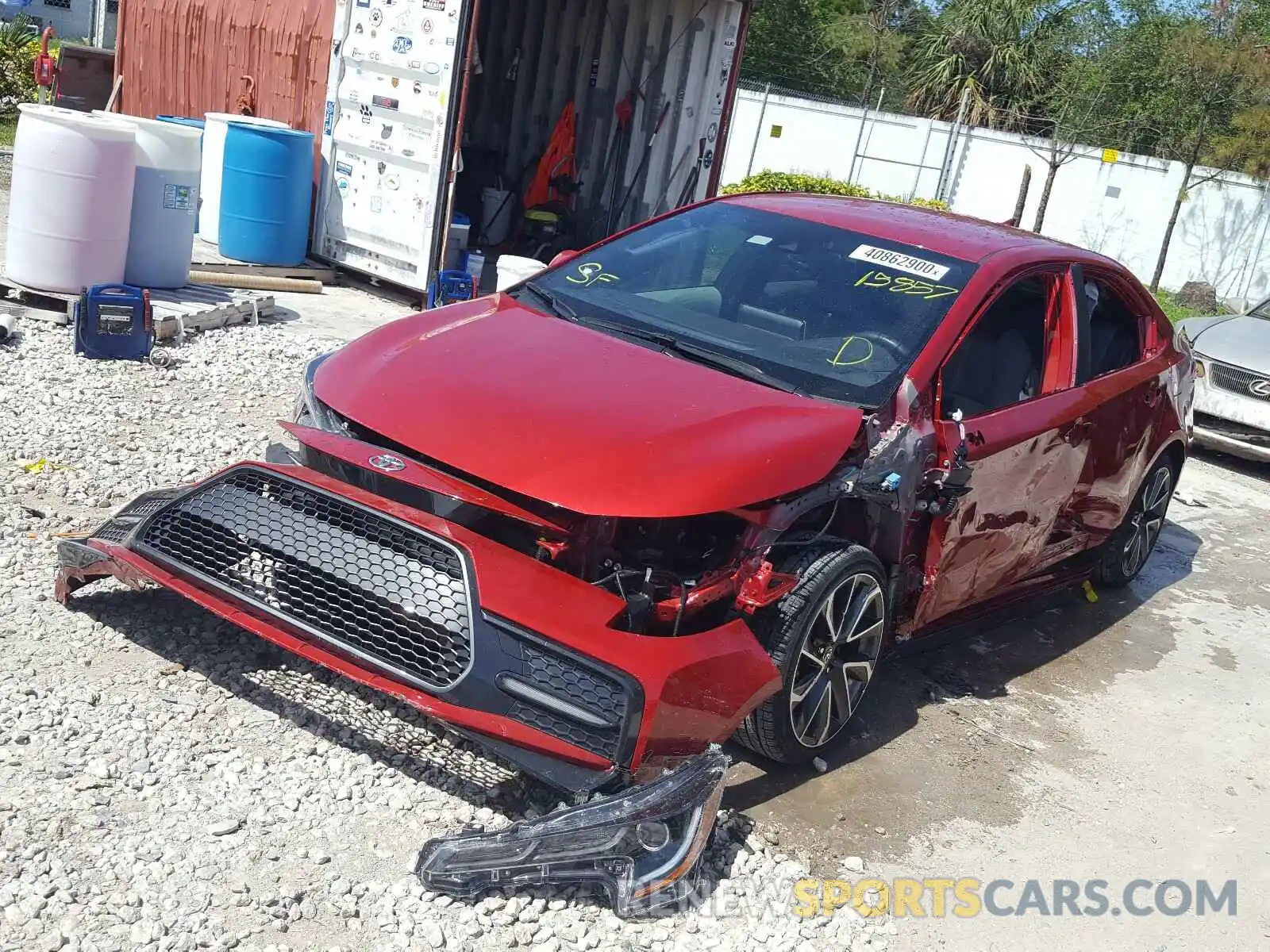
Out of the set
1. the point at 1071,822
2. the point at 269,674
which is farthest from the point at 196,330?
the point at 1071,822

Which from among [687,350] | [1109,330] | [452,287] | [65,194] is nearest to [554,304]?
[687,350]

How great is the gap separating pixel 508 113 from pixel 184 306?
19.0 feet

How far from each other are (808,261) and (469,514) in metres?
1.85

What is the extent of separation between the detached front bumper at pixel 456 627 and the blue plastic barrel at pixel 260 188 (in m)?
7.12

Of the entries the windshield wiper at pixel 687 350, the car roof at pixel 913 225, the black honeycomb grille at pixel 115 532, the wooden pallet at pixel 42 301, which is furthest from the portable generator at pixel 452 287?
the black honeycomb grille at pixel 115 532

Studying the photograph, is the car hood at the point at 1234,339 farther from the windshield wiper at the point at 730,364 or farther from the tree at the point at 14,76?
the tree at the point at 14,76

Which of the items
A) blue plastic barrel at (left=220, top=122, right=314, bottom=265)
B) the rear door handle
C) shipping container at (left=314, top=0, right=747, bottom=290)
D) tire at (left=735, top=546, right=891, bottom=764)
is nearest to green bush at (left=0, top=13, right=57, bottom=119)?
shipping container at (left=314, top=0, right=747, bottom=290)

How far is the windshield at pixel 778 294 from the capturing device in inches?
170

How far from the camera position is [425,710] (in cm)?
324

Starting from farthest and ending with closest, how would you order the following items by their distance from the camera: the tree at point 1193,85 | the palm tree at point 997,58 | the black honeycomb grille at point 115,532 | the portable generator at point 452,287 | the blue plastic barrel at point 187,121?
the palm tree at point 997,58 → the tree at point 1193,85 → the blue plastic barrel at point 187,121 → the portable generator at point 452,287 → the black honeycomb grille at point 115,532

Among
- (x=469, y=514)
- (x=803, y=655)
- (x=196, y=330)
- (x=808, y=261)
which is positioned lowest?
(x=196, y=330)

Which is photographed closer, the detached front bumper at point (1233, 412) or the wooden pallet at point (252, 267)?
the detached front bumper at point (1233, 412)

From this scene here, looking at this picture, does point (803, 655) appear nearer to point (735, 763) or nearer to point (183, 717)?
point (735, 763)

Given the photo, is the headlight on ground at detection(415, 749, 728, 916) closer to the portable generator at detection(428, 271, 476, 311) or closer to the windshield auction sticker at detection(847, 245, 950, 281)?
the windshield auction sticker at detection(847, 245, 950, 281)
